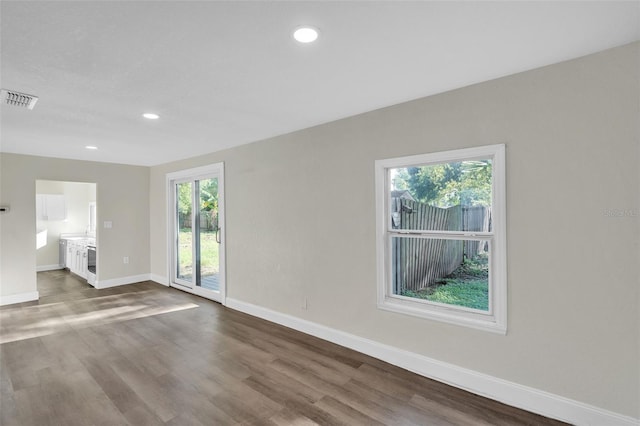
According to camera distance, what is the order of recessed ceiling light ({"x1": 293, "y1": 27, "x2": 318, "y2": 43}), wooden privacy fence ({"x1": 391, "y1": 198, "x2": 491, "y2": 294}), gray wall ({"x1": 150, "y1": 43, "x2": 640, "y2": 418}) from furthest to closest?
wooden privacy fence ({"x1": 391, "y1": 198, "x2": 491, "y2": 294}) → gray wall ({"x1": 150, "y1": 43, "x2": 640, "y2": 418}) → recessed ceiling light ({"x1": 293, "y1": 27, "x2": 318, "y2": 43})

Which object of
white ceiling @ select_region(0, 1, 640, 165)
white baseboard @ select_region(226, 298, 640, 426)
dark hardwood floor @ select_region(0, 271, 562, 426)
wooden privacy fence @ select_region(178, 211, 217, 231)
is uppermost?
white ceiling @ select_region(0, 1, 640, 165)

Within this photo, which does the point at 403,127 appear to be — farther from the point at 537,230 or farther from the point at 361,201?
the point at 537,230

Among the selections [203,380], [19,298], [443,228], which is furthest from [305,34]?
[19,298]

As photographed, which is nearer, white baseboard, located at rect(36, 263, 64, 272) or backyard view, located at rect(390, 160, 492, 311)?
backyard view, located at rect(390, 160, 492, 311)

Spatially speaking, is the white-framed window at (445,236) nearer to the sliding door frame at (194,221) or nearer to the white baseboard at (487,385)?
the white baseboard at (487,385)

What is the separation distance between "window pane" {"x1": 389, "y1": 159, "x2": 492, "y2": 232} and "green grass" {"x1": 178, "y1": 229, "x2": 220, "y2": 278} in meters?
3.29

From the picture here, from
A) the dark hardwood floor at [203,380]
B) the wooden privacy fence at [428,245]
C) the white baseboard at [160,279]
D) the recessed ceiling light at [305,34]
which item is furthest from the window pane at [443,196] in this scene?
the white baseboard at [160,279]

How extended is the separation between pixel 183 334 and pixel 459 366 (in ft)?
9.81

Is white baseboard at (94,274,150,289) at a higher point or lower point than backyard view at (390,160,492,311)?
lower

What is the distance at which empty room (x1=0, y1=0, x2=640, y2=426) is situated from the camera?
179cm

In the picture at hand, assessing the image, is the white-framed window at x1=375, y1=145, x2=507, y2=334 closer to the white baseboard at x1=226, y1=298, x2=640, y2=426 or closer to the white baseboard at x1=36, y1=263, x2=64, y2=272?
the white baseboard at x1=226, y1=298, x2=640, y2=426

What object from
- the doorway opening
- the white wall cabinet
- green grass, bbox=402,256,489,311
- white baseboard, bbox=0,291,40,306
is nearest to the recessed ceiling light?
green grass, bbox=402,256,489,311

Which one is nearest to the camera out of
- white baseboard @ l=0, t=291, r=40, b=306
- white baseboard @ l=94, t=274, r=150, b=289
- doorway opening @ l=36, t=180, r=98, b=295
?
white baseboard @ l=0, t=291, r=40, b=306

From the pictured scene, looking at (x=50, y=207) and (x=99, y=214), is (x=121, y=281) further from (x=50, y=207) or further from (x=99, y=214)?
(x=50, y=207)
